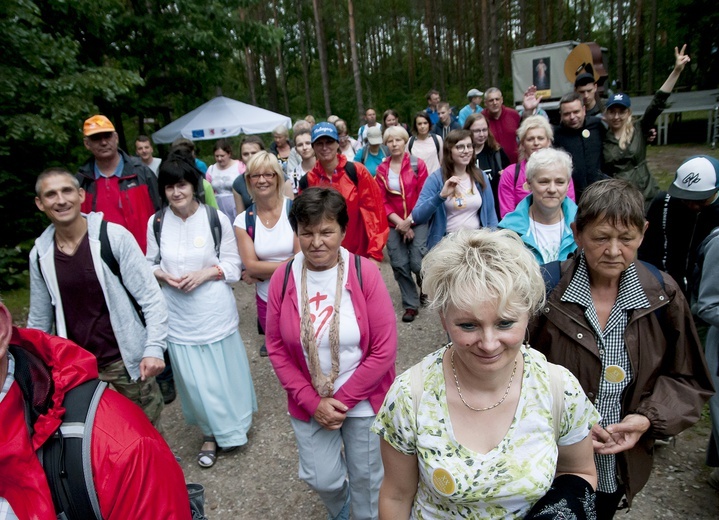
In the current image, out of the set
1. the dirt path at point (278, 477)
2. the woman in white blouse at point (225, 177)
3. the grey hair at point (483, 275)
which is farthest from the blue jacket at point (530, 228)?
the woman in white blouse at point (225, 177)

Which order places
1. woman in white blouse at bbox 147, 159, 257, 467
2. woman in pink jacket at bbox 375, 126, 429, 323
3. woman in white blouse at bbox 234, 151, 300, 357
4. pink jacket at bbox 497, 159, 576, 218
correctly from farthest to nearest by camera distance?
1. woman in pink jacket at bbox 375, 126, 429, 323
2. pink jacket at bbox 497, 159, 576, 218
3. woman in white blouse at bbox 234, 151, 300, 357
4. woman in white blouse at bbox 147, 159, 257, 467

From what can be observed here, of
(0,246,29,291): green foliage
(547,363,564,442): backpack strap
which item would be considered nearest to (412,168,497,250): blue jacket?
(547,363,564,442): backpack strap

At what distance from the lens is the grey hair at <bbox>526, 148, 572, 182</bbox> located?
3.01 meters

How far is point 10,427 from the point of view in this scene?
1.41 m

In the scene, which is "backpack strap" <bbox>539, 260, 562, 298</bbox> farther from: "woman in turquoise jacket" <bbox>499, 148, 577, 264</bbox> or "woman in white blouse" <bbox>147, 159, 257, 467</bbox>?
"woman in white blouse" <bbox>147, 159, 257, 467</bbox>

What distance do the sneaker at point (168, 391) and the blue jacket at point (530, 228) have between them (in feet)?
11.2

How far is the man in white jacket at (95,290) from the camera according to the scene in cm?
285

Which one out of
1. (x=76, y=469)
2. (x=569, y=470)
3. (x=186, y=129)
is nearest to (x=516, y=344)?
(x=569, y=470)

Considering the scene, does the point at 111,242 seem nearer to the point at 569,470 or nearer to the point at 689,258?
the point at 569,470

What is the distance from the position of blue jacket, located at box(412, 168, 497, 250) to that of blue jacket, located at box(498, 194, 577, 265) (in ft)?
4.46

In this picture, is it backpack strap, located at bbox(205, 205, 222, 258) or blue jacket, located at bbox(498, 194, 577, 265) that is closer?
blue jacket, located at bbox(498, 194, 577, 265)

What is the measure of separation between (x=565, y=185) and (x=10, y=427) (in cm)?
290

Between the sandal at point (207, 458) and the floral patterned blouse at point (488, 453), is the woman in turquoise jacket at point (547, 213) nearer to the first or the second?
the floral patterned blouse at point (488, 453)

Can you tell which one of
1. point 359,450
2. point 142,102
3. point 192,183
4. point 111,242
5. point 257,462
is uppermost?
point 142,102
